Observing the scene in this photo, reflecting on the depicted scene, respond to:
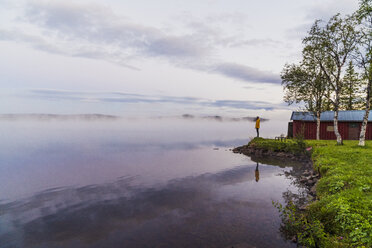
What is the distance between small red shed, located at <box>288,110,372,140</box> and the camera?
139ft

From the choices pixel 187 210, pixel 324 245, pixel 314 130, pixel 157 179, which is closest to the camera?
pixel 324 245

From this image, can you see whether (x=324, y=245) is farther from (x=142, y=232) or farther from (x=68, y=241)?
(x=68, y=241)

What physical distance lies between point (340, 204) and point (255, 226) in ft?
13.8

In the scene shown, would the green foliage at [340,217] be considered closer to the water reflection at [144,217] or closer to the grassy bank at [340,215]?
the grassy bank at [340,215]

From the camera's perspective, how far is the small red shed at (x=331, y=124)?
4231 centimetres

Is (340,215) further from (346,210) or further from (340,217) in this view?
(346,210)

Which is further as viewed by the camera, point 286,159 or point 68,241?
point 286,159

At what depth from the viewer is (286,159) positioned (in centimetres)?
3181

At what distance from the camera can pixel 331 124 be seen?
43.5 metres

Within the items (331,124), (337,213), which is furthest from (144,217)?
(331,124)

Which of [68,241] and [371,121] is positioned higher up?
[371,121]

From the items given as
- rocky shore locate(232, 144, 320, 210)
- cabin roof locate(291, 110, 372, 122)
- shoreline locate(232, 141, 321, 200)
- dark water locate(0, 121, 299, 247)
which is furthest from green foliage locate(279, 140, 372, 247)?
cabin roof locate(291, 110, 372, 122)

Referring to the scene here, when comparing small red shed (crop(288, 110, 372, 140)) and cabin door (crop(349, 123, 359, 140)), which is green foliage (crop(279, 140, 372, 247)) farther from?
cabin door (crop(349, 123, 359, 140))

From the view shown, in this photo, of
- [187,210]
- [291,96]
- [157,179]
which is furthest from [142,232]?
[291,96]
